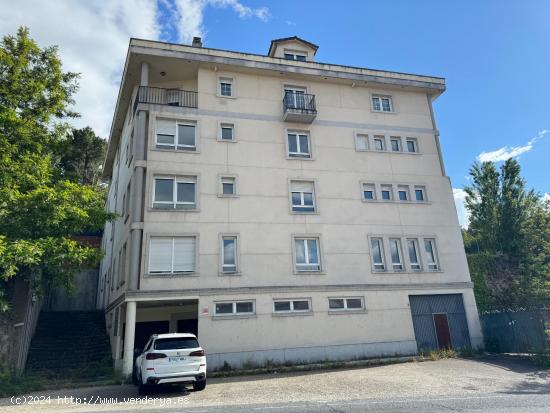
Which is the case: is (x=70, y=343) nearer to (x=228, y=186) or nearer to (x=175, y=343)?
(x=175, y=343)

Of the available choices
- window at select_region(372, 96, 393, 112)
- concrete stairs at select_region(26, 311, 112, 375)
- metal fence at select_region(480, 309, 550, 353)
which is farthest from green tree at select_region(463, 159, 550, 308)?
concrete stairs at select_region(26, 311, 112, 375)

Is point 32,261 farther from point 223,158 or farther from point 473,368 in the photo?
point 473,368

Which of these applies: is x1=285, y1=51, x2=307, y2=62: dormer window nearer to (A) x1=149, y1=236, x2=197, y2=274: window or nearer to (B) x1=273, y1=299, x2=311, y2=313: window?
(A) x1=149, y1=236, x2=197, y2=274: window

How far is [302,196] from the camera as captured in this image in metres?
19.8

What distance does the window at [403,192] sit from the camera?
21.3 metres

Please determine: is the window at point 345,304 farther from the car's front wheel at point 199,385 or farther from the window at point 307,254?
the car's front wheel at point 199,385

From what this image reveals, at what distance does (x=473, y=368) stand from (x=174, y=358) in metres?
11.7

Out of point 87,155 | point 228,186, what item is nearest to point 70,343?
point 228,186

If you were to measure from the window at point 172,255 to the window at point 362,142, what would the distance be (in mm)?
10792

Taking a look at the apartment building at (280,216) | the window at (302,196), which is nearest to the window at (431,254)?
the apartment building at (280,216)

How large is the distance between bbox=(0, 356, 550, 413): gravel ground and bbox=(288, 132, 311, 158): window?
1104 cm

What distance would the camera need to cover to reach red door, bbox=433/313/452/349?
744 inches

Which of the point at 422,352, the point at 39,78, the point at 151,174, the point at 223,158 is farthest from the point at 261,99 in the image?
the point at 422,352

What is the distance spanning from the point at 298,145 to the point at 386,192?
569 cm
